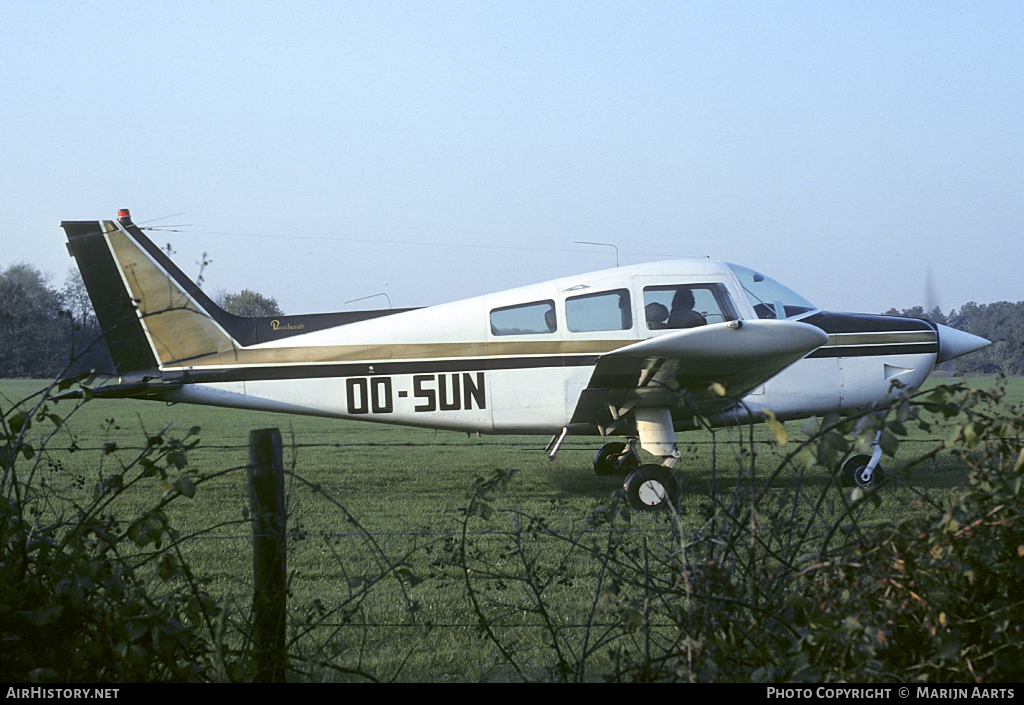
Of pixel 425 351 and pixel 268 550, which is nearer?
pixel 268 550

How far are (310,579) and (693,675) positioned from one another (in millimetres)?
2952

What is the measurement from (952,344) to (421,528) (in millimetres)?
5952

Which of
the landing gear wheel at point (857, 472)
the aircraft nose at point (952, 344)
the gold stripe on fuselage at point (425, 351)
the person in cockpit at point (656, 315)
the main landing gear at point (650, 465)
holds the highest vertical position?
the person in cockpit at point (656, 315)

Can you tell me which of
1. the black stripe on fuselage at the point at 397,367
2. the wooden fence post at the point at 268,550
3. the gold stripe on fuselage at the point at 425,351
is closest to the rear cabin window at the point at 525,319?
the gold stripe on fuselage at the point at 425,351

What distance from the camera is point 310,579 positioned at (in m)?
4.37

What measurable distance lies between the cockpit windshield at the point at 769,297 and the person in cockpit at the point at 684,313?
21.2 inches

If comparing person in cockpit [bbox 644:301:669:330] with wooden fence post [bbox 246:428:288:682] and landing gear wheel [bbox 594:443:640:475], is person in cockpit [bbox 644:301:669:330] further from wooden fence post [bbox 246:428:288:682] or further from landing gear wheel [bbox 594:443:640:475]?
wooden fence post [bbox 246:428:288:682]

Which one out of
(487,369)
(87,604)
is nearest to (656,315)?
(487,369)

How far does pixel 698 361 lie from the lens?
254 inches

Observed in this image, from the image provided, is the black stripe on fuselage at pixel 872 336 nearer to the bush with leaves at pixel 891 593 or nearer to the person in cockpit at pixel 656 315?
the person in cockpit at pixel 656 315

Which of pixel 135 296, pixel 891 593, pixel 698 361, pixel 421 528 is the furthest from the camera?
pixel 135 296

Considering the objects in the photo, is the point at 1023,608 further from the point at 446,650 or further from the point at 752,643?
the point at 446,650

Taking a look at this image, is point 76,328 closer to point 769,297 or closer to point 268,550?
point 268,550

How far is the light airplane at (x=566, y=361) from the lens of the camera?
7109 millimetres
